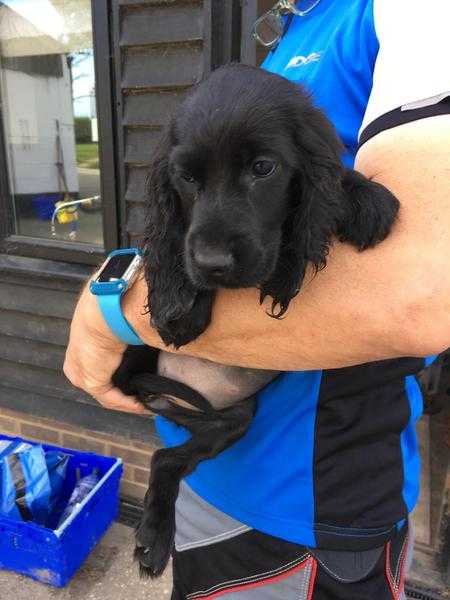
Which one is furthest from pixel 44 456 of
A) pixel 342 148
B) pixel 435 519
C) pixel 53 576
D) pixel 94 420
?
pixel 342 148

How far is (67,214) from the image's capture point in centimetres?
292

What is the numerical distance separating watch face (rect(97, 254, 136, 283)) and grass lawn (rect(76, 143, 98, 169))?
5.43 ft

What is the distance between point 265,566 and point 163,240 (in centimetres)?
76

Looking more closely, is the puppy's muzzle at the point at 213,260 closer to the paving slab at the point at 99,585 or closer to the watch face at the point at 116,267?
the watch face at the point at 116,267

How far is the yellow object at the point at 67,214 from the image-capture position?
2.90 meters

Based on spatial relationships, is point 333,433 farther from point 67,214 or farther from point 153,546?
point 67,214

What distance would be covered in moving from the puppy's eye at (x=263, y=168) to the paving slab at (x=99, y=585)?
6.92ft

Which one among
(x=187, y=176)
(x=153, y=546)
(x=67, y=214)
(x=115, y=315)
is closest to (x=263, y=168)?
(x=187, y=176)

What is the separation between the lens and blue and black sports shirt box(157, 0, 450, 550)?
99 centimetres

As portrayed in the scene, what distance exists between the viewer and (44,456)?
8.66 feet

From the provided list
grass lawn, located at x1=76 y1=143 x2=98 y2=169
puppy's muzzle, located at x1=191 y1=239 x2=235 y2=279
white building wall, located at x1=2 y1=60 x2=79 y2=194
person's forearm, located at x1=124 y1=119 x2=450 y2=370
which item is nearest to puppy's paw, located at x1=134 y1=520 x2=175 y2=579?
person's forearm, located at x1=124 y1=119 x2=450 y2=370

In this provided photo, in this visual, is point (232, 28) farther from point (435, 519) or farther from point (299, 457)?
point (435, 519)

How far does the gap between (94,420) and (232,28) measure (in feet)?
6.96

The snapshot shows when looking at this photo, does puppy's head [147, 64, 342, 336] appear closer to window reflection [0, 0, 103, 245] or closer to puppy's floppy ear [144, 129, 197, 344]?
puppy's floppy ear [144, 129, 197, 344]
